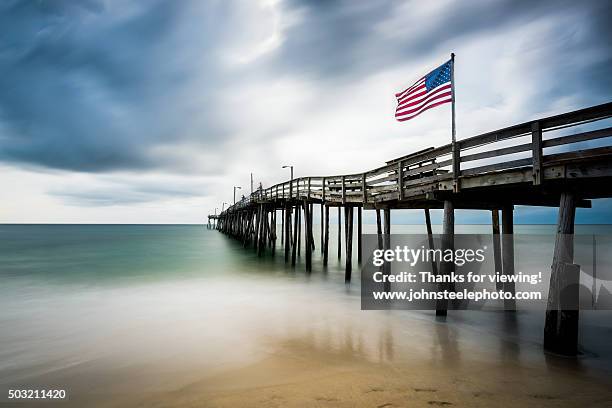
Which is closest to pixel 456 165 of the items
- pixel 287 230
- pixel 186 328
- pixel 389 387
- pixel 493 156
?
pixel 493 156

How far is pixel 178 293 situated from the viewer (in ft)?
47.9

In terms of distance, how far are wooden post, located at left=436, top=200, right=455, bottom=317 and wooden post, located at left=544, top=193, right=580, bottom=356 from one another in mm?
2487

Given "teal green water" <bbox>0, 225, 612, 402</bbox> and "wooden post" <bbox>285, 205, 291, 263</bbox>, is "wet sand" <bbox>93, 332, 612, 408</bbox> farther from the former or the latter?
"wooden post" <bbox>285, 205, 291, 263</bbox>

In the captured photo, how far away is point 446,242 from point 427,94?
178 inches

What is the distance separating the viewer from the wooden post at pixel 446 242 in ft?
27.7

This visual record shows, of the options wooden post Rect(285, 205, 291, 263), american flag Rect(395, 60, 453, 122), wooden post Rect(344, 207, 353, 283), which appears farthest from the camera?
wooden post Rect(285, 205, 291, 263)

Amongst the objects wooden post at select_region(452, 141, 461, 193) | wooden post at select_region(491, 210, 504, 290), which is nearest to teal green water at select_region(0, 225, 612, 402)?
wooden post at select_region(491, 210, 504, 290)

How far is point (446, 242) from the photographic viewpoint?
845 centimetres

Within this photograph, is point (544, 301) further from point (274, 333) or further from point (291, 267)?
point (291, 267)

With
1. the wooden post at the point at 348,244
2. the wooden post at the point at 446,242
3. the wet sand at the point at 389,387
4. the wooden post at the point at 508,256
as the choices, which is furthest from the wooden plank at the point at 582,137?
the wooden post at the point at 348,244

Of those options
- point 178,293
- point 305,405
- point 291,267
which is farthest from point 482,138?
point 291,267

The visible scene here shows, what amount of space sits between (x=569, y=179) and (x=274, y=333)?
6.78 m

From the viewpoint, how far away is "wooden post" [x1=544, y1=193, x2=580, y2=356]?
578 centimetres

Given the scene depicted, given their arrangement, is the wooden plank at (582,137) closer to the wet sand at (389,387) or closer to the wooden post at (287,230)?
the wet sand at (389,387)
